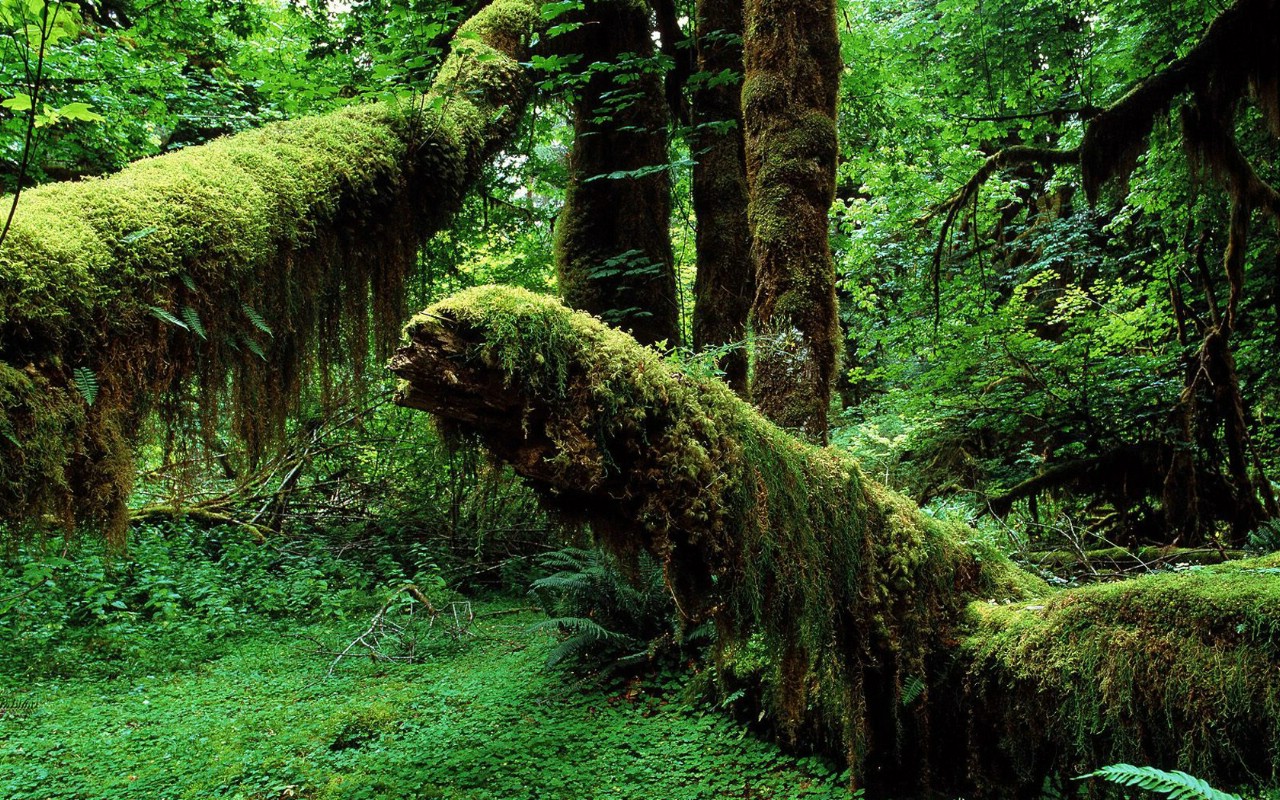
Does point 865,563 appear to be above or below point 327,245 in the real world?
below

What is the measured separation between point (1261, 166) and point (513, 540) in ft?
33.2

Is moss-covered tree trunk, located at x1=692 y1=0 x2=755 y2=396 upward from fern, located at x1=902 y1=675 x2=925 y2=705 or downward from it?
upward

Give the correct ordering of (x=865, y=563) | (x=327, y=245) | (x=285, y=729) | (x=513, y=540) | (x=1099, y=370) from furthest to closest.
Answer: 1. (x=513, y=540)
2. (x=1099, y=370)
3. (x=285, y=729)
4. (x=327, y=245)
5. (x=865, y=563)

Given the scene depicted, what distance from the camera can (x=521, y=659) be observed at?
6547mm

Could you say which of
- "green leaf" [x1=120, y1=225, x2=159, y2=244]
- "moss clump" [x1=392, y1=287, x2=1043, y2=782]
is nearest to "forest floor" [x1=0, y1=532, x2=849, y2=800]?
"moss clump" [x1=392, y1=287, x2=1043, y2=782]

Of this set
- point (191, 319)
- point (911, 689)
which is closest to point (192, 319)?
point (191, 319)

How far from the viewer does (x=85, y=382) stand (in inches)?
90.3

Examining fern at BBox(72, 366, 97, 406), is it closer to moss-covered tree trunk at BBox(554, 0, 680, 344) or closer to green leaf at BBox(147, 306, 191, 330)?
green leaf at BBox(147, 306, 191, 330)

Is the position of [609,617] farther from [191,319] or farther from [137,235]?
[137,235]

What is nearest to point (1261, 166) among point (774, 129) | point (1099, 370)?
point (1099, 370)

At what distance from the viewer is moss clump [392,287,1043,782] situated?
2.54 metres

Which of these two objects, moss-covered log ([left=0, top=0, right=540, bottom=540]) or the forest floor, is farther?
the forest floor

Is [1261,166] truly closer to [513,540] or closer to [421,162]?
[421,162]

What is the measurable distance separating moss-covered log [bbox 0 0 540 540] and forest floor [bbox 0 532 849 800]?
2.26 metres
